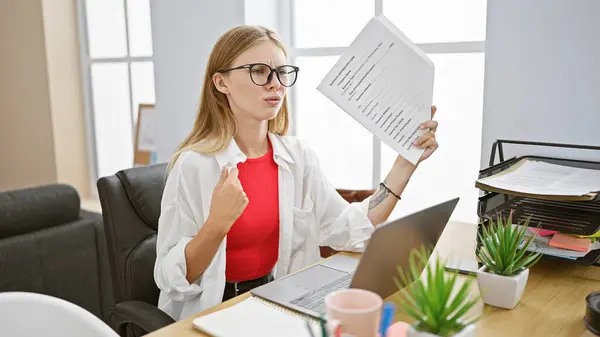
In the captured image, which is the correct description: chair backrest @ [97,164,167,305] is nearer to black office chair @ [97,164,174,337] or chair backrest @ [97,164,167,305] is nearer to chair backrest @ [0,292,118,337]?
black office chair @ [97,164,174,337]

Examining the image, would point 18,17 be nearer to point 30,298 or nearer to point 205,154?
point 205,154

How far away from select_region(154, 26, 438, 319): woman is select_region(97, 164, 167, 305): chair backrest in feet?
0.34

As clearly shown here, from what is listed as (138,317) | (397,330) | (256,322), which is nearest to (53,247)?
(138,317)

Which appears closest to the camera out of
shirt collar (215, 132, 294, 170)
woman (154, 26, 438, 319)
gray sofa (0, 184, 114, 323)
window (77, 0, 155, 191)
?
woman (154, 26, 438, 319)

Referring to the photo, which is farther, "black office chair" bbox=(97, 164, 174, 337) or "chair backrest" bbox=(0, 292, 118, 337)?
"black office chair" bbox=(97, 164, 174, 337)

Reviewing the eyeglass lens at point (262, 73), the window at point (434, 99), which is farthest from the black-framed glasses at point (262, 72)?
the window at point (434, 99)

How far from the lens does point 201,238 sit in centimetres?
114

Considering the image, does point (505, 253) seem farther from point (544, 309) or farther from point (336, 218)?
point (336, 218)

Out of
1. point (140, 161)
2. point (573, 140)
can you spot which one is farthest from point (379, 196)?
point (140, 161)

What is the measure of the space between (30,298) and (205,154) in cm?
54

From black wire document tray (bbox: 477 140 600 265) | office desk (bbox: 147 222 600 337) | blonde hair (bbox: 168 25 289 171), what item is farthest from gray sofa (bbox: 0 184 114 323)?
black wire document tray (bbox: 477 140 600 265)

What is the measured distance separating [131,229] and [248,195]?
0.31m

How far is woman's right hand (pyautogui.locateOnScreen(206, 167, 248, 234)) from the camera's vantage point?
3.59 ft

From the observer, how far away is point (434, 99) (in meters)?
2.12
